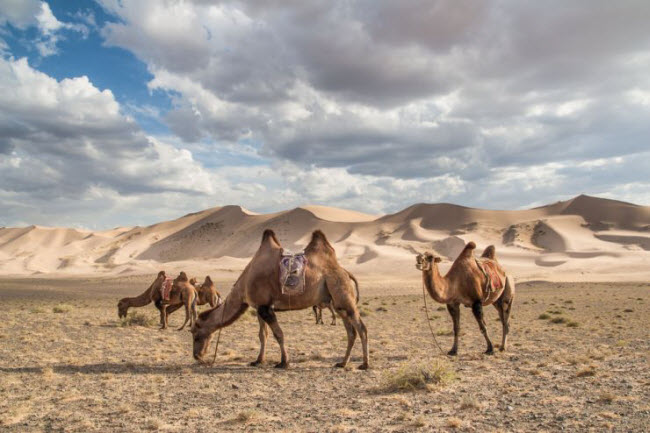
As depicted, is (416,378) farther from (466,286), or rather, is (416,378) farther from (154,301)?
(154,301)

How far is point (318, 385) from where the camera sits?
31.7 feet

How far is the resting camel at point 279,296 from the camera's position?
1101 cm

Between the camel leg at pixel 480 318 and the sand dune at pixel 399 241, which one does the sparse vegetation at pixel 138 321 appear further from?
the sand dune at pixel 399 241

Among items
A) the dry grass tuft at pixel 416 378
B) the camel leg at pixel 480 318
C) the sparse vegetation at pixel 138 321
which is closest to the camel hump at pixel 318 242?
the dry grass tuft at pixel 416 378

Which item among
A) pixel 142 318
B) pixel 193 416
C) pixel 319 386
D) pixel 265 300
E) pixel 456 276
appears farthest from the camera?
pixel 142 318

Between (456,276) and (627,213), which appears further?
(627,213)

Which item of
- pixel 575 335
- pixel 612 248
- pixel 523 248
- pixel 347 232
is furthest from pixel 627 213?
pixel 575 335

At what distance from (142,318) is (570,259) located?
2806 inches

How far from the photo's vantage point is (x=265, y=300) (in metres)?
11.1

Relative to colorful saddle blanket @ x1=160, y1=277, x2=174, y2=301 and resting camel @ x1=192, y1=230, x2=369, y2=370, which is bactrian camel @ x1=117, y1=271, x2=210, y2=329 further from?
resting camel @ x1=192, y1=230, x2=369, y2=370

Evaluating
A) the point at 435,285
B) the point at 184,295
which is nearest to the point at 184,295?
the point at 184,295

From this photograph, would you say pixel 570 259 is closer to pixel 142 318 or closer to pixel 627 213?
pixel 627 213

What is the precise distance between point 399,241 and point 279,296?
87.9m

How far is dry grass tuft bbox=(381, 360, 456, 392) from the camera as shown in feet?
29.7
